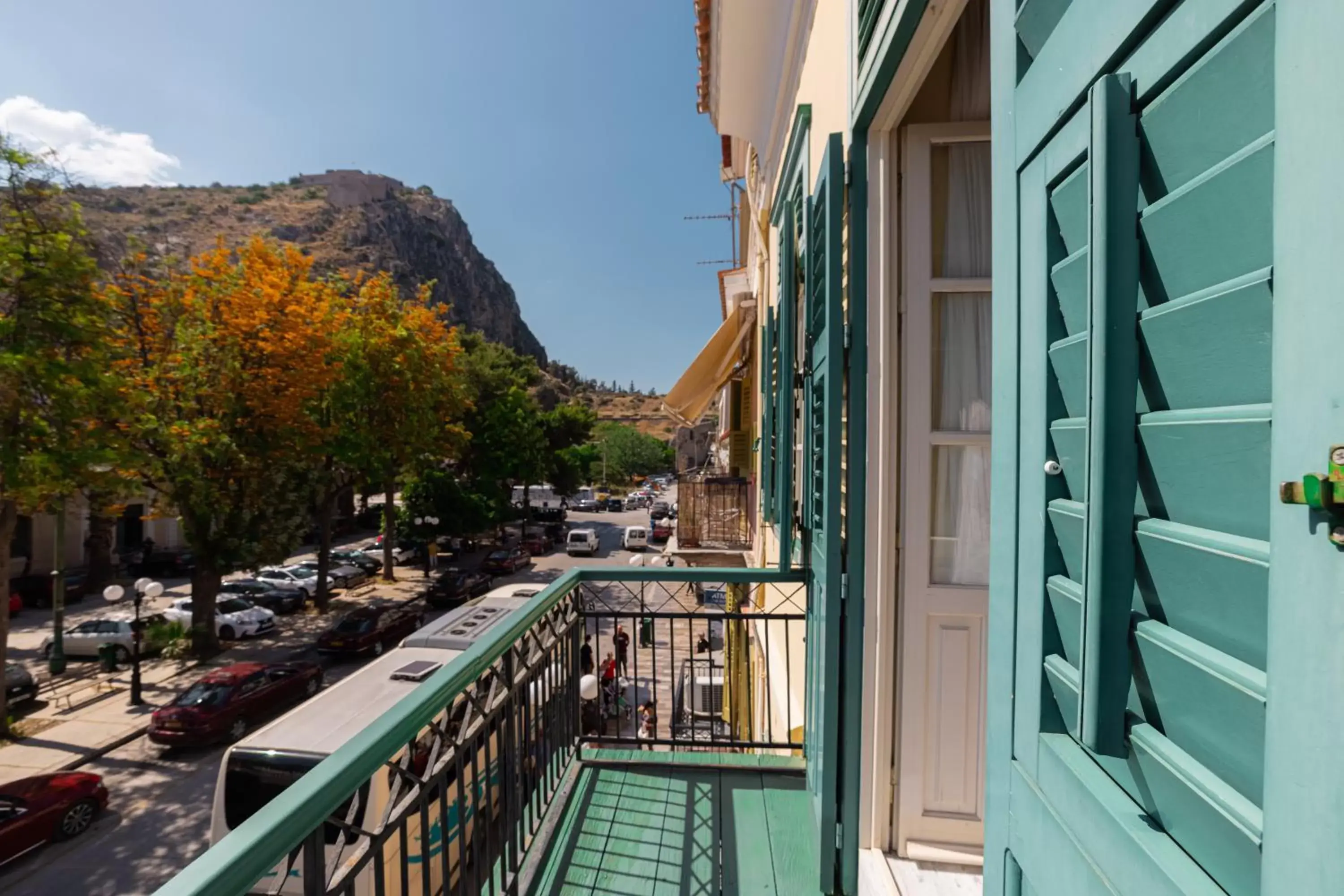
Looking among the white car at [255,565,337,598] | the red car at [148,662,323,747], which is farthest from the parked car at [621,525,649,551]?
the red car at [148,662,323,747]

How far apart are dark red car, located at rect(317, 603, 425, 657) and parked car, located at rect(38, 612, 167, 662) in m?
3.17

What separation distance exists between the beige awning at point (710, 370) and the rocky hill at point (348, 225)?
175 feet

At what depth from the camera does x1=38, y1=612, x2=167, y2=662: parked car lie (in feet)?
39.9

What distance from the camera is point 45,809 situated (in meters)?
6.61

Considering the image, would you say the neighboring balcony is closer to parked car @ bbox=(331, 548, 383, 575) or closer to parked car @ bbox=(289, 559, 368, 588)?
parked car @ bbox=(289, 559, 368, 588)

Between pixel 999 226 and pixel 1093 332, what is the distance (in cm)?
41

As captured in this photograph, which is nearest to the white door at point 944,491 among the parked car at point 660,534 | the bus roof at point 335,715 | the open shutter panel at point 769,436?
the open shutter panel at point 769,436

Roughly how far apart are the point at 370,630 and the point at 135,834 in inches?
246

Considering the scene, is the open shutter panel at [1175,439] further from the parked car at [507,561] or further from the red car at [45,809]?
the parked car at [507,561]

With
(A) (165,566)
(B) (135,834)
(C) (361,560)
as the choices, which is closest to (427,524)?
(C) (361,560)

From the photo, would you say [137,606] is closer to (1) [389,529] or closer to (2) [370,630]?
(2) [370,630]

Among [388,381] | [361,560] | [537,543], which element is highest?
[388,381]

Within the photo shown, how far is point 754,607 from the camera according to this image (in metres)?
5.29

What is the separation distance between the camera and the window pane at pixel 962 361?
222 cm
